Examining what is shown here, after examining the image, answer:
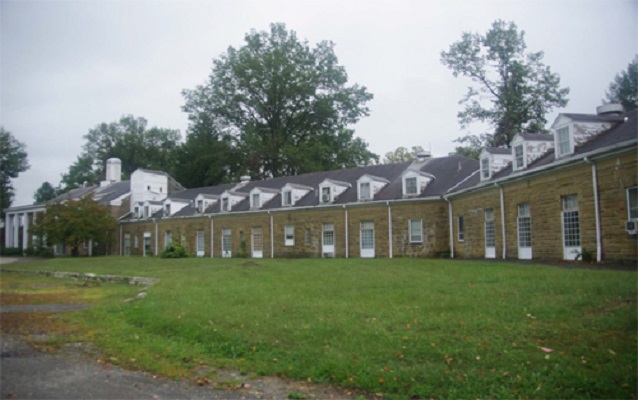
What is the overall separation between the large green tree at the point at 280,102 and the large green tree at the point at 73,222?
575 inches

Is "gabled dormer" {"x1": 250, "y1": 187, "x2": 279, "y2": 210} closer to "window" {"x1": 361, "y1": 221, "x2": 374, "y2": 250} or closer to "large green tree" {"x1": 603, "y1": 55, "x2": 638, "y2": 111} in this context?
"window" {"x1": 361, "y1": 221, "x2": 374, "y2": 250}

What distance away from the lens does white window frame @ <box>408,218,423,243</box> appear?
29141mm

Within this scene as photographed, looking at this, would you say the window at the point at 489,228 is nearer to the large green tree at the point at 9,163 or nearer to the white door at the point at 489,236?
the white door at the point at 489,236

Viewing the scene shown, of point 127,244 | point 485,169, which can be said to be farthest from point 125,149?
point 485,169

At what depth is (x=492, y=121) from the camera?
41719 millimetres

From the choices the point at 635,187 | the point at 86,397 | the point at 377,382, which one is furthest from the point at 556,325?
the point at 635,187

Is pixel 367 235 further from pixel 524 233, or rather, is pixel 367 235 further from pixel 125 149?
pixel 125 149

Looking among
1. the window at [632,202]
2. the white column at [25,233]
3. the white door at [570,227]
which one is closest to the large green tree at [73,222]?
the white column at [25,233]

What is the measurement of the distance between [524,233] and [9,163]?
181 feet

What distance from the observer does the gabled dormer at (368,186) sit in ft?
105

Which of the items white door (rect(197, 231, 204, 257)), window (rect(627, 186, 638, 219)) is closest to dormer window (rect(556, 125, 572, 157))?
window (rect(627, 186, 638, 219))

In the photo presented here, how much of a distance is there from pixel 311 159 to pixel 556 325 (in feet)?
135

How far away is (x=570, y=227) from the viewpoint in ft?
60.8

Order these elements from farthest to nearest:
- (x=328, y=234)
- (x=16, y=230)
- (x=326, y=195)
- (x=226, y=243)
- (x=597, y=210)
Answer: (x=16, y=230) < (x=226, y=243) < (x=326, y=195) < (x=328, y=234) < (x=597, y=210)
